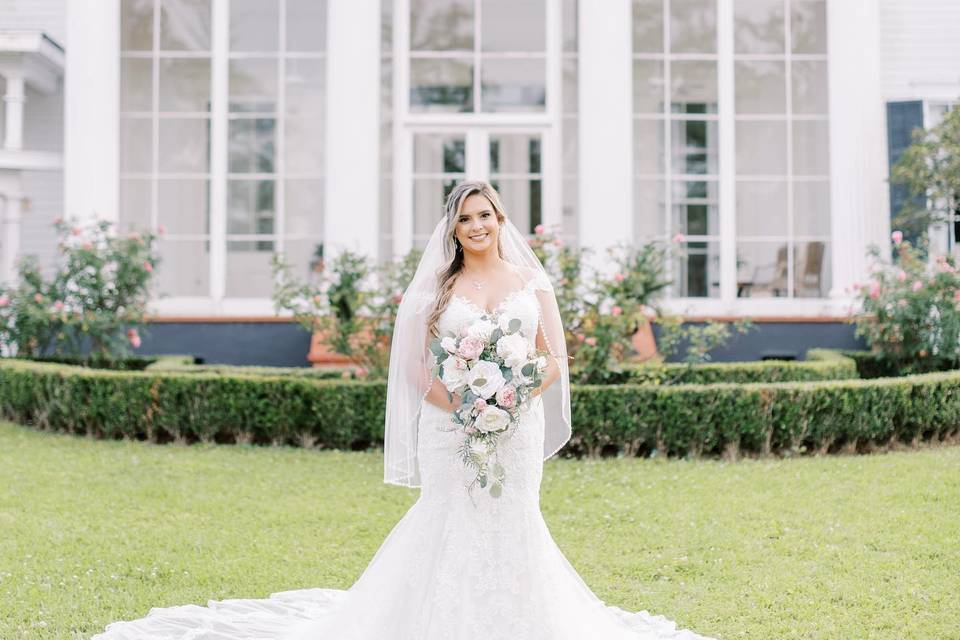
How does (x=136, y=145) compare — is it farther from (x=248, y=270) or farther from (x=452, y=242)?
(x=452, y=242)

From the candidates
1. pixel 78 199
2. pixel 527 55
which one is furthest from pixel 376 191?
pixel 78 199

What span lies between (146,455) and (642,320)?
412 centimetres

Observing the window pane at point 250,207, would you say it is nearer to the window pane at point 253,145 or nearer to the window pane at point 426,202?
the window pane at point 253,145

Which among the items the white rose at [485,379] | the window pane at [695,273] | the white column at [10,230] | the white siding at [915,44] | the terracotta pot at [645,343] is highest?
the white siding at [915,44]

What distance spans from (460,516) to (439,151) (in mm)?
8103

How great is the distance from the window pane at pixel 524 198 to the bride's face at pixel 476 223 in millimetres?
7471

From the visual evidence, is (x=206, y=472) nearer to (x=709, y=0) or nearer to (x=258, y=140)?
(x=258, y=140)

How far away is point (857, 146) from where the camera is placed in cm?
1111

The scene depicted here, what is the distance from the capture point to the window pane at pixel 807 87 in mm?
11539

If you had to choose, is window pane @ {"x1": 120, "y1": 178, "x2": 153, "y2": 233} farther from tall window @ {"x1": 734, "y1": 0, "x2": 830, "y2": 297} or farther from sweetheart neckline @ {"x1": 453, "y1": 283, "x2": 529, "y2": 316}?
sweetheart neckline @ {"x1": 453, "y1": 283, "x2": 529, "y2": 316}

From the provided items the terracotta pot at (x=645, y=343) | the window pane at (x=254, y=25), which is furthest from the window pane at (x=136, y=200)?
the terracotta pot at (x=645, y=343)

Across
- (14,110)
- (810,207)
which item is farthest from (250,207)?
(810,207)

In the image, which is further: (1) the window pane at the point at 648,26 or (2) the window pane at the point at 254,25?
(1) the window pane at the point at 648,26

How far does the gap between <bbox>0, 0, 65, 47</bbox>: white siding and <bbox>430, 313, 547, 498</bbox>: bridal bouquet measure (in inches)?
406
